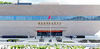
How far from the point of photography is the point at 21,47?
320 inches

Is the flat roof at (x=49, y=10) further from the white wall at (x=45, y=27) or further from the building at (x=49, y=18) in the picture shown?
the white wall at (x=45, y=27)

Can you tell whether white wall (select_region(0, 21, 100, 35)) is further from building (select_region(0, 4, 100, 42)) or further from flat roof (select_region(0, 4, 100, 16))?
flat roof (select_region(0, 4, 100, 16))

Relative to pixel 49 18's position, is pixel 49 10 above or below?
above

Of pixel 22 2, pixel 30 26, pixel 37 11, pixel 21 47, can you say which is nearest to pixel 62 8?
pixel 37 11

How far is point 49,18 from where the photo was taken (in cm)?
1239

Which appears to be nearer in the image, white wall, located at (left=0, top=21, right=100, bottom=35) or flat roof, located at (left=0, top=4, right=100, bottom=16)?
flat roof, located at (left=0, top=4, right=100, bottom=16)

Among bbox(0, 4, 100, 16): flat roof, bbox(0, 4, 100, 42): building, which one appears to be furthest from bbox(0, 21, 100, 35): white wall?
bbox(0, 4, 100, 16): flat roof

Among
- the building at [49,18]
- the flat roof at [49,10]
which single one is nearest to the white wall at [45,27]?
the building at [49,18]

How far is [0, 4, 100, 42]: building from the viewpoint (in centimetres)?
1195

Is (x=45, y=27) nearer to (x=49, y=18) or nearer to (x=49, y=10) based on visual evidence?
(x=49, y=18)

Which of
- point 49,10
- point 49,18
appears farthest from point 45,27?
point 49,10

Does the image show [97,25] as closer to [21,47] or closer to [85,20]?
[85,20]

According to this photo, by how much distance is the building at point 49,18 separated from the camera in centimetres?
1195

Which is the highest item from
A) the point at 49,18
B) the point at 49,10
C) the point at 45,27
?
the point at 49,10
